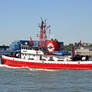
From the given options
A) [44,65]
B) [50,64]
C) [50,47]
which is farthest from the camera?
[50,47]

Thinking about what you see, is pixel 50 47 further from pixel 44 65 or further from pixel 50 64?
pixel 50 64

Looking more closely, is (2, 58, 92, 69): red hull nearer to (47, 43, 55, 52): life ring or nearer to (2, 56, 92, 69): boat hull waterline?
(2, 56, 92, 69): boat hull waterline

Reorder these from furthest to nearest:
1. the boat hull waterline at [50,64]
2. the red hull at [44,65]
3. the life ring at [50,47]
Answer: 1. the life ring at [50,47]
2. the red hull at [44,65]
3. the boat hull waterline at [50,64]

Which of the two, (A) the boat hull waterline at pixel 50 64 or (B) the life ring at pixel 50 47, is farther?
(B) the life ring at pixel 50 47

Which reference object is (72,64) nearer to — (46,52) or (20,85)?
(46,52)

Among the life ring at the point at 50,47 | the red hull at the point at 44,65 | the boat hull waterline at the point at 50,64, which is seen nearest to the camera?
the boat hull waterline at the point at 50,64

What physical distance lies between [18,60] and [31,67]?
181 inches

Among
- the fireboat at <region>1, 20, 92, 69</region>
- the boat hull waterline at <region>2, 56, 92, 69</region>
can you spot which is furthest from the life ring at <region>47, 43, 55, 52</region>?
the boat hull waterline at <region>2, 56, 92, 69</region>

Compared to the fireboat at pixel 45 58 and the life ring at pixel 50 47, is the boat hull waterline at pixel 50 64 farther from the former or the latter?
the life ring at pixel 50 47

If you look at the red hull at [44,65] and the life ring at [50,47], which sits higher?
the life ring at [50,47]

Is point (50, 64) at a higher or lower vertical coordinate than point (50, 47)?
lower

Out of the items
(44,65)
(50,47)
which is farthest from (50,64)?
(50,47)

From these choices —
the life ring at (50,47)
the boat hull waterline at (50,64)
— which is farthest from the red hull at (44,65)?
the life ring at (50,47)

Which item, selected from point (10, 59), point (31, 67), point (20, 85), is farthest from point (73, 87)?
point (10, 59)
